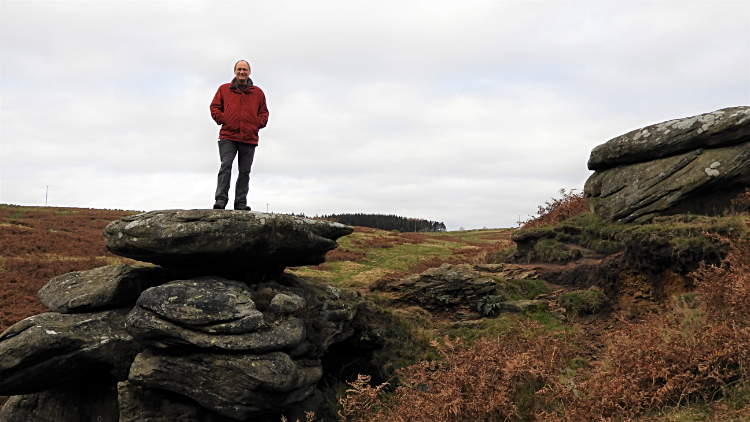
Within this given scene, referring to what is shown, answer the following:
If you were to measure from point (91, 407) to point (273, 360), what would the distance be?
5.46m

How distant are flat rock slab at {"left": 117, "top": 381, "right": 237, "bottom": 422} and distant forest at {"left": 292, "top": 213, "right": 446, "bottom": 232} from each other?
7249 cm

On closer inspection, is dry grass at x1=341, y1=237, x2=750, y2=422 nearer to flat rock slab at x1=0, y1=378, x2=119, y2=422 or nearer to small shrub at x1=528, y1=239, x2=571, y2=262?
flat rock slab at x1=0, y1=378, x2=119, y2=422

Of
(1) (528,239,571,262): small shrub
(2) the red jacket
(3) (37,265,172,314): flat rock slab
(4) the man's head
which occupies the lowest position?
(3) (37,265,172,314): flat rock slab

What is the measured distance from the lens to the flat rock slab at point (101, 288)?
1277cm

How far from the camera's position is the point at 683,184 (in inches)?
683

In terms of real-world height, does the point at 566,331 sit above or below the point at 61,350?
above

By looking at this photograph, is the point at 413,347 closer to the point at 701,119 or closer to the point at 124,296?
the point at 124,296

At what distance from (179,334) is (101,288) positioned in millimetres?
3811

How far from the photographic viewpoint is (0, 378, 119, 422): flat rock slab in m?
12.2

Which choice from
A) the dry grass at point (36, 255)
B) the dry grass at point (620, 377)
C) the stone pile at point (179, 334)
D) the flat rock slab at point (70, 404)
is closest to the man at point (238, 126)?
the stone pile at point (179, 334)

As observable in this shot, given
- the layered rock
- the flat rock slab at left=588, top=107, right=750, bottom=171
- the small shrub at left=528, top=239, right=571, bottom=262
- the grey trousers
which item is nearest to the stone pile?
the grey trousers

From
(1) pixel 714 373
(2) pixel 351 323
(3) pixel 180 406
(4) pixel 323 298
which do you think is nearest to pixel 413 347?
(2) pixel 351 323

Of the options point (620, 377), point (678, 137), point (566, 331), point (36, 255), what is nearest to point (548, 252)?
point (678, 137)

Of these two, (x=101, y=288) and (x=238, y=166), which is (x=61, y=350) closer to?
(x=101, y=288)
